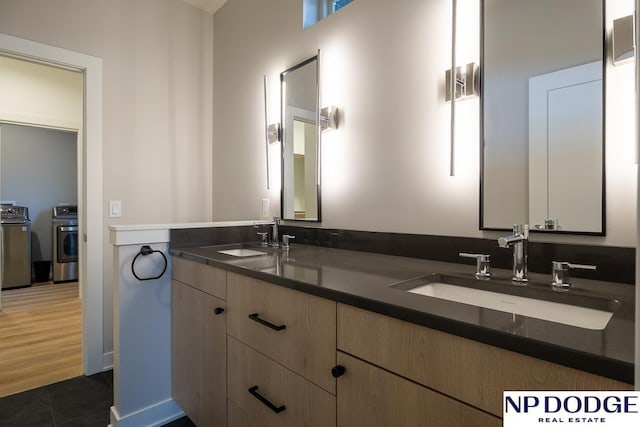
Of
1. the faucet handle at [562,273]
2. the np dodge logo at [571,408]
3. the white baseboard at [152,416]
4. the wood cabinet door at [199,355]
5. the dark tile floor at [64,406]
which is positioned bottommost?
the dark tile floor at [64,406]

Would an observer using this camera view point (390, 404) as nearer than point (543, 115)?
Yes

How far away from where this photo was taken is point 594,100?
1074mm

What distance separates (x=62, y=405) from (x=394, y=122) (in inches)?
91.9

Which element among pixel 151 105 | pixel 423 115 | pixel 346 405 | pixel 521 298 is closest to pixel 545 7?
pixel 423 115

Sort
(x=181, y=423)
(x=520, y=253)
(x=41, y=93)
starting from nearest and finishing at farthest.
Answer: (x=520, y=253)
(x=181, y=423)
(x=41, y=93)

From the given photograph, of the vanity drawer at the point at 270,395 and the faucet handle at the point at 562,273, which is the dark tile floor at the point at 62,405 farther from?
the faucet handle at the point at 562,273

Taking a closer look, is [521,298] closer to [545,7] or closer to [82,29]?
[545,7]

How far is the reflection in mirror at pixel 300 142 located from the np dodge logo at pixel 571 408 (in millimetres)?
1494

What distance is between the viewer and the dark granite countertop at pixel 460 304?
0.56 m

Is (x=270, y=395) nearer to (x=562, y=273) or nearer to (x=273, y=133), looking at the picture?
(x=562, y=273)

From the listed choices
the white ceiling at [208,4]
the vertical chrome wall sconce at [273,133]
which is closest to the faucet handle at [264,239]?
the vertical chrome wall sconce at [273,133]

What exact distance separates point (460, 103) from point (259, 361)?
4.07 ft

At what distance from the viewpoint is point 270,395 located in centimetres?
118

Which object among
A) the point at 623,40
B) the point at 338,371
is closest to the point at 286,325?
the point at 338,371
